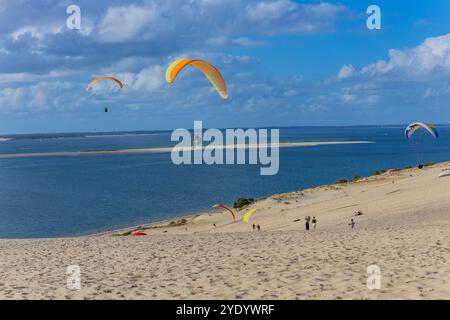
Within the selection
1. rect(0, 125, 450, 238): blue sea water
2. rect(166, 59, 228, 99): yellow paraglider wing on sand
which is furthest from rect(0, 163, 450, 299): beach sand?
rect(0, 125, 450, 238): blue sea water

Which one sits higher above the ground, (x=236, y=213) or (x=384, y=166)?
(x=384, y=166)

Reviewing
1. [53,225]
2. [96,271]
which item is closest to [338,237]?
[96,271]

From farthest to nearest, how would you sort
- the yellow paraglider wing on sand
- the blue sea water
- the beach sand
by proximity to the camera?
the blue sea water → the yellow paraglider wing on sand → the beach sand

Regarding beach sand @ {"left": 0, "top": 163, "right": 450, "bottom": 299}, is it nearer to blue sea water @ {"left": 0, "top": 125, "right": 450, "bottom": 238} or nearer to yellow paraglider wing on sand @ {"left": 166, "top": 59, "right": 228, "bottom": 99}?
yellow paraglider wing on sand @ {"left": 166, "top": 59, "right": 228, "bottom": 99}

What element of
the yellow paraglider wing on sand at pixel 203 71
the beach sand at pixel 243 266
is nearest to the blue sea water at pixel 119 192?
the yellow paraglider wing on sand at pixel 203 71

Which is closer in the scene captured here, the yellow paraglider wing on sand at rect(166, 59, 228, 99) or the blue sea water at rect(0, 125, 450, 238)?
the yellow paraglider wing on sand at rect(166, 59, 228, 99)

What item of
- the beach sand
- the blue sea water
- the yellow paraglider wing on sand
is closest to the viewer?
the beach sand

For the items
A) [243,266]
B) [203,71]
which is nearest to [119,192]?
[203,71]
